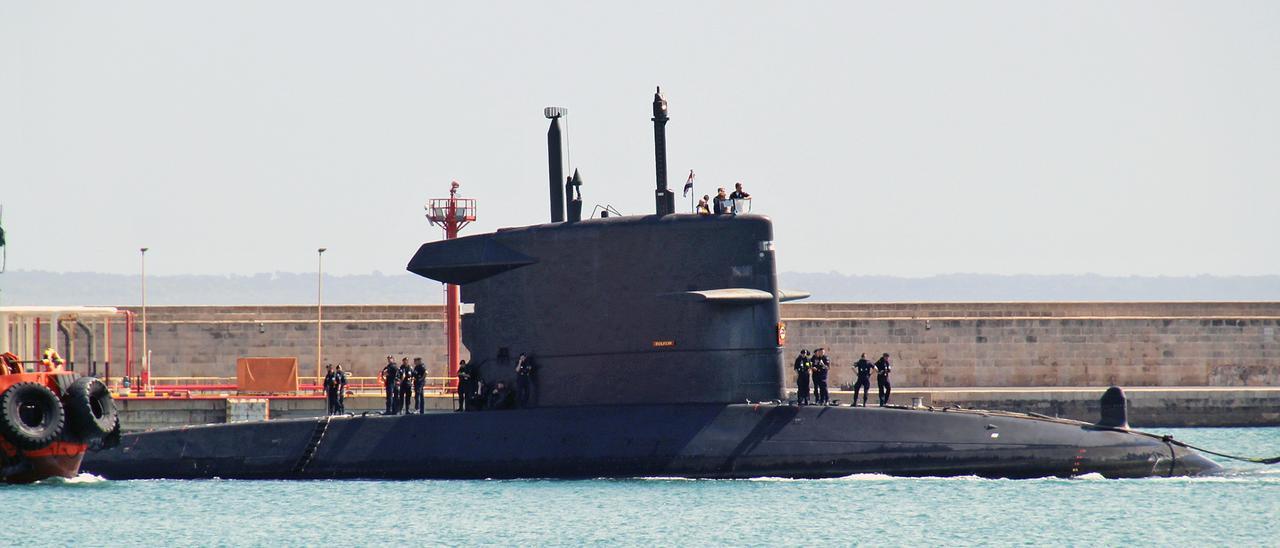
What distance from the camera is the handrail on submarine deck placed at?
43.1 metres

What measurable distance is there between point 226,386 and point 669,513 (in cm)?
2076

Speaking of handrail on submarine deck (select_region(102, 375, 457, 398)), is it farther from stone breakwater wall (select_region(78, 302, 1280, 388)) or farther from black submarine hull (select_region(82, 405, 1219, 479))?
black submarine hull (select_region(82, 405, 1219, 479))

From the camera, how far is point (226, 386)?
43.4m

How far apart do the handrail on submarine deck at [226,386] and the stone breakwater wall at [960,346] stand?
2.59ft

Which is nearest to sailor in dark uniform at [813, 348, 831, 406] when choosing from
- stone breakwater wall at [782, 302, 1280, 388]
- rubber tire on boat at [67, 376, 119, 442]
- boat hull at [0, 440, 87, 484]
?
rubber tire on boat at [67, 376, 119, 442]

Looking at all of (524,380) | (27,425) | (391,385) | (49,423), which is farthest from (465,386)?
(27,425)

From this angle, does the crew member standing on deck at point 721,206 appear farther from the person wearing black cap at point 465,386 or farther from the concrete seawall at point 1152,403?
the concrete seawall at point 1152,403

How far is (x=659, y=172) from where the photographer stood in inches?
1066

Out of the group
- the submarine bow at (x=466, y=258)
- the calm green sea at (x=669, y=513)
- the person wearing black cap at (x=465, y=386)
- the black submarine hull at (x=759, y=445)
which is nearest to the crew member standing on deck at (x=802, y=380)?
the black submarine hull at (x=759, y=445)

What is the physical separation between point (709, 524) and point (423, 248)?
21.0 ft

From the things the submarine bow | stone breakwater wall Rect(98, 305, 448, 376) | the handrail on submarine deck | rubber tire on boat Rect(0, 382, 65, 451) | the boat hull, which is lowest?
the boat hull

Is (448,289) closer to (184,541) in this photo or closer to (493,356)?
(493,356)

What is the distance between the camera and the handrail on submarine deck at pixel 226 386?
43.1 m

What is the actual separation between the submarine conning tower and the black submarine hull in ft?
1.35
